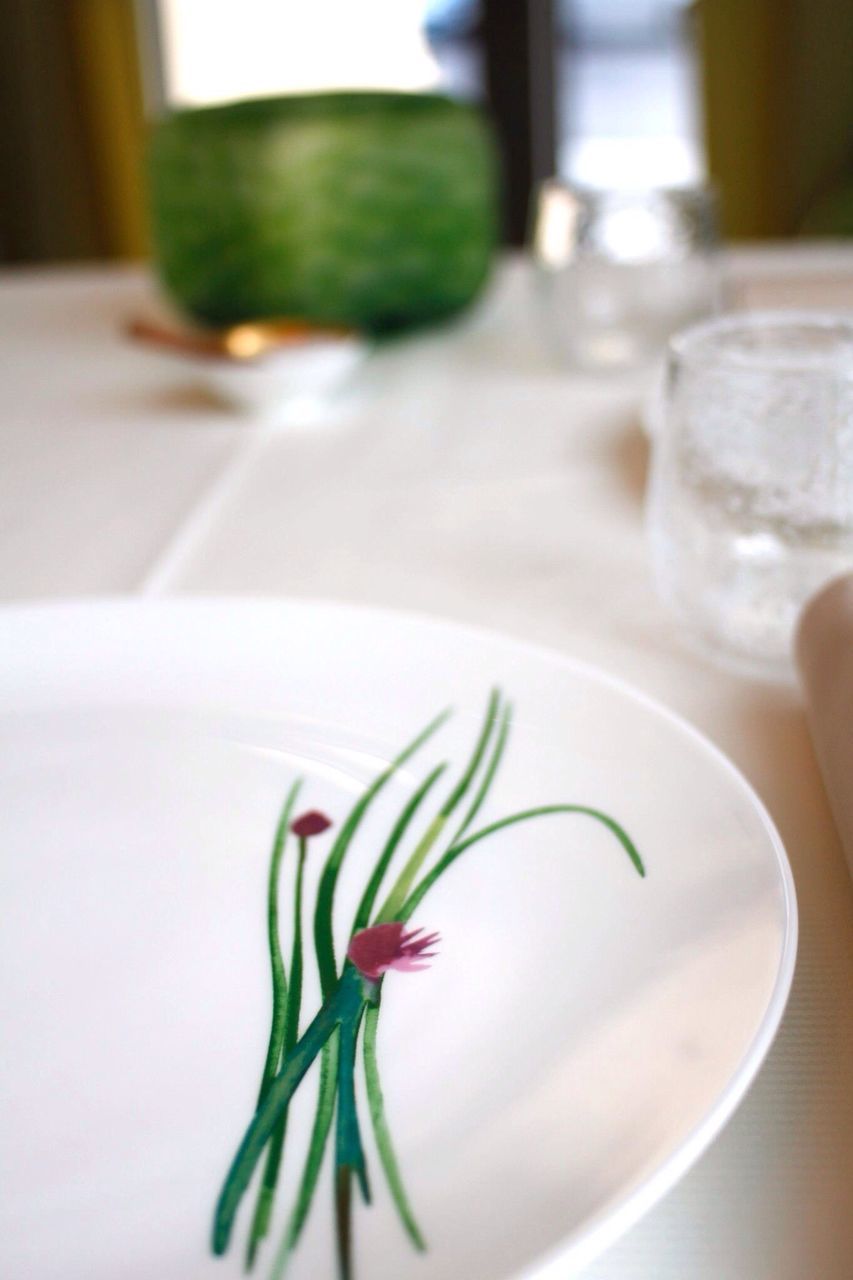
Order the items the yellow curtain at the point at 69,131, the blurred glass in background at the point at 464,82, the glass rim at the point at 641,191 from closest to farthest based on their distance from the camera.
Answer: the glass rim at the point at 641,191, the blurred glass in background at the point at 464,82, the yellow curtain at the point at 69,131

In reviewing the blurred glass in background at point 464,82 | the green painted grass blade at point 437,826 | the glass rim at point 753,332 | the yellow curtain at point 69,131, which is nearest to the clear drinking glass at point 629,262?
the glass rim at point 753,332

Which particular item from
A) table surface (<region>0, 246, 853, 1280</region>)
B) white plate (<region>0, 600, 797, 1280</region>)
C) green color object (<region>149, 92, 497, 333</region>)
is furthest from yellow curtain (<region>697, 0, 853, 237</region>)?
white plate (<region>0, 600, 797, 1280</region>)

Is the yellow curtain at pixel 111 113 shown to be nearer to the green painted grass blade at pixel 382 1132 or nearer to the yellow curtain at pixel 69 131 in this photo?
the yellow curtain at pixel 69 131

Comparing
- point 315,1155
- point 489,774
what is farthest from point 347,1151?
point 489,774

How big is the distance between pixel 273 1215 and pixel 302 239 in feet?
2.06

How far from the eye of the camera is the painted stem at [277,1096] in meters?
0.19

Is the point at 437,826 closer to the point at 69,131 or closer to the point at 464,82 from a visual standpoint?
the point at 69,131

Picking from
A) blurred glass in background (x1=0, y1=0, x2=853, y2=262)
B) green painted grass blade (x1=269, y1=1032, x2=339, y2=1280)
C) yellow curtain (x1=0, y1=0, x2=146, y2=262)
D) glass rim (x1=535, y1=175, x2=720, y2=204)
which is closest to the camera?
green painted grass blade (x1=269, y1=1032, x2=339, y2=1280)

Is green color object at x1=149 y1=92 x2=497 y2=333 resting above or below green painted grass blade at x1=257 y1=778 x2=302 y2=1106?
above

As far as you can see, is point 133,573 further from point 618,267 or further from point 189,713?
point 618,267

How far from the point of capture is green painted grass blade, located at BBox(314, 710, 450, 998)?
9.6 inches

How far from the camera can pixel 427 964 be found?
0.24m

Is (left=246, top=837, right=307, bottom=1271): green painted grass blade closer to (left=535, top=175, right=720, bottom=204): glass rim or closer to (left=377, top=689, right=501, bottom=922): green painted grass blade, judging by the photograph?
(left=377, top=689, right=501, bottom=922): green painted grass blade

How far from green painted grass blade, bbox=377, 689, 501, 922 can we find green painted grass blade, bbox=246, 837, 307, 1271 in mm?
19
